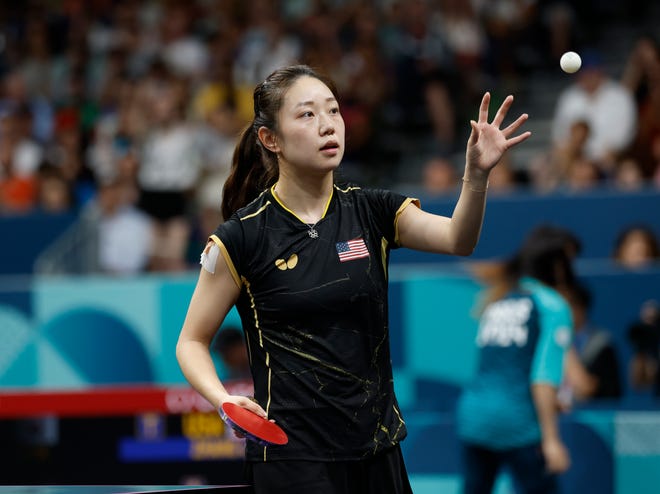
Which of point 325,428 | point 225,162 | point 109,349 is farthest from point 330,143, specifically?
point 225,162

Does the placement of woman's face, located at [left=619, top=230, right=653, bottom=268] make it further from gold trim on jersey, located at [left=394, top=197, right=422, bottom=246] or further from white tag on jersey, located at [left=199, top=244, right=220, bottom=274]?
white tag on jersey, located at [left=199, top=244, right=220, bottom=274]

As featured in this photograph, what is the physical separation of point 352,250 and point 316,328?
0.83 feet

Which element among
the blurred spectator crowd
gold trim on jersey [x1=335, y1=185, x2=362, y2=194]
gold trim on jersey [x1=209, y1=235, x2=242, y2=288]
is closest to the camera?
gold trim on jersey [x1=209, y1=235, x2=242, y2=288]

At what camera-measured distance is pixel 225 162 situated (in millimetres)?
11430

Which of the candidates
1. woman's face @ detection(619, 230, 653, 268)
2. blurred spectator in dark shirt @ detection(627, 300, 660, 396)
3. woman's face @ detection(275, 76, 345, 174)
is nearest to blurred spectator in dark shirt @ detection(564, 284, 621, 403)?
blurred spectator in dark shirt @ detection(627, 300, 660, 396)

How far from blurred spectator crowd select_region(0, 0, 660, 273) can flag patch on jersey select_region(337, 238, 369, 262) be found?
20.0ft

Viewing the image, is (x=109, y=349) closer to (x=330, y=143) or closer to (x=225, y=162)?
(x=225, y=162)

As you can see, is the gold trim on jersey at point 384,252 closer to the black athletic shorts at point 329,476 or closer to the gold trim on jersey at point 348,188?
the gold trim on jersey at point 348,188

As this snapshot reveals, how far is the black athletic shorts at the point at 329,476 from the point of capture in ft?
11.4

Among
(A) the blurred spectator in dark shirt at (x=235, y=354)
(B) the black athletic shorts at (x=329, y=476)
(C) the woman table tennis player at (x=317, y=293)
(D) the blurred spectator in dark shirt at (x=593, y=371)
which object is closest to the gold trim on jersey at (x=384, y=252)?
(C) the woman table tennis player at (x=317, y=293)

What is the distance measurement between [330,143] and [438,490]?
3.84 metres

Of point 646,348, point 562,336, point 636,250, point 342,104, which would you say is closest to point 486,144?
point 562,336

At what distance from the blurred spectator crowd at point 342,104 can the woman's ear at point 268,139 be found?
19.7 feet

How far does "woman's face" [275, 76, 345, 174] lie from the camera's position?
3.59m
